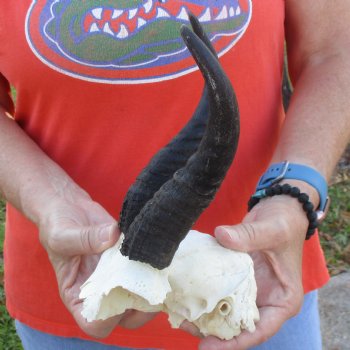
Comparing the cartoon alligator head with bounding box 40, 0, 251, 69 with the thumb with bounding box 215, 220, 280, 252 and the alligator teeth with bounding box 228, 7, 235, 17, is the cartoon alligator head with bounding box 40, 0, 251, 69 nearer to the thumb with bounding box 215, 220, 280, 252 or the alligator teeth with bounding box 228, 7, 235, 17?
the alligator teeth with bounding box 228, 7, 235, 17

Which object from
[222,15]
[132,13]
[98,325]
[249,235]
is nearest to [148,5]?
[132,13]

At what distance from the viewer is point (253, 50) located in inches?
55.1

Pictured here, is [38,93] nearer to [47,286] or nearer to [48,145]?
[48,145]

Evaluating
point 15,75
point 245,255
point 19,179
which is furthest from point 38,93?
point 245,255

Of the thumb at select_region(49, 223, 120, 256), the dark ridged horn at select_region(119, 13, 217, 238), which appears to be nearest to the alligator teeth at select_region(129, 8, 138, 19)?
the dark ridged horn at select_region(119, 13, 217, 238)

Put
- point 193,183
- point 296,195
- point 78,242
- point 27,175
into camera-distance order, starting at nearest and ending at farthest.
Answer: point 193,183 → point 78,242 → point 296,195 → point 27,175

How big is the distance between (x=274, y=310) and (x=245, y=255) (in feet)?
0.46

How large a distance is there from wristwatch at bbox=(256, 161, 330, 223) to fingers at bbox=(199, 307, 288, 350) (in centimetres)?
25

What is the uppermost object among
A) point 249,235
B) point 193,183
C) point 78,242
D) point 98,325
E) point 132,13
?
point 132,13

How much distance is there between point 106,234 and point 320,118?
0.61 metres

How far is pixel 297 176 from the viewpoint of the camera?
1379 mm

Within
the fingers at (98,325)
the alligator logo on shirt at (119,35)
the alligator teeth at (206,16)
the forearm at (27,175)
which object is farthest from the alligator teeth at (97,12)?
the fingers at (98,325)

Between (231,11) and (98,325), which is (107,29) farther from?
(98,325)

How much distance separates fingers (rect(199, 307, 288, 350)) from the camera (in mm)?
1202
